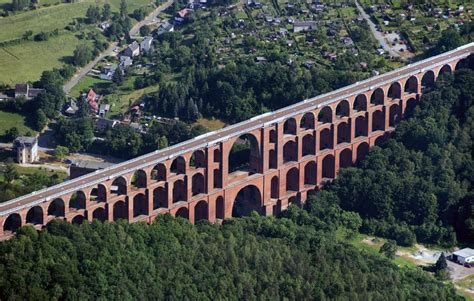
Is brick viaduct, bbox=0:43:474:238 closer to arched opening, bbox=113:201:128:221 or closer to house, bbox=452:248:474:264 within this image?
arched opening, bbox=113:201:128:221

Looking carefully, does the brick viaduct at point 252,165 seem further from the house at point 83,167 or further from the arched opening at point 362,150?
the house at point 83,167

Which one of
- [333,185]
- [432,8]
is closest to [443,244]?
[333,185]

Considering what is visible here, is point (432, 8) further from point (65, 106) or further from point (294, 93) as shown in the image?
point (65, 106)

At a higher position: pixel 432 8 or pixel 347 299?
pixel 432 8

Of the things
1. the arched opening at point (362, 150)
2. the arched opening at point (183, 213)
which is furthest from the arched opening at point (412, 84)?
the arched opening at point (183, 213)

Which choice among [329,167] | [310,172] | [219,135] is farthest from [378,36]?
[219,135]

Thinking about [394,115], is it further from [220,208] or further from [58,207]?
[58,207]

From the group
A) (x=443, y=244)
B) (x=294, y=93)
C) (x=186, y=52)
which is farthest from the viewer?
(x=186, y=52)
